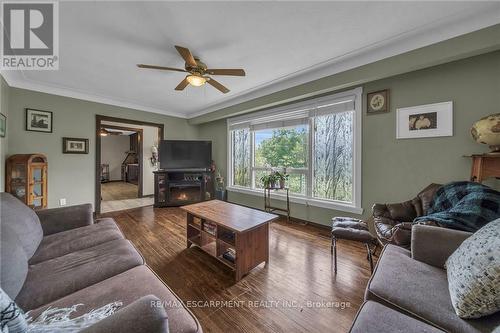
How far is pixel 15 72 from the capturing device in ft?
9.10

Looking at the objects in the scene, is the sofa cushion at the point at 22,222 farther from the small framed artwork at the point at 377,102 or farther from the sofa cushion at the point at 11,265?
the small framed artwork at the point at 377,102

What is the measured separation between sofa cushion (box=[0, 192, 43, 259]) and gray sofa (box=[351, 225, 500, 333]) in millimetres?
2042

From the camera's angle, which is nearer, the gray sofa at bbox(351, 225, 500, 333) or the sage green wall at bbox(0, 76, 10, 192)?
the gray sofa at bbox(351, 225, 500, 333)

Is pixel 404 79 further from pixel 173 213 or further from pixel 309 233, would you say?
pixel 173 213

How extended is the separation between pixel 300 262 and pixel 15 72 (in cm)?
468

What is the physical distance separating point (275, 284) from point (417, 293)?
1081 millimetres

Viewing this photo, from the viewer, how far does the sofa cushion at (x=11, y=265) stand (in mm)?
870

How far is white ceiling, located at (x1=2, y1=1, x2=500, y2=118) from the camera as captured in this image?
5.27 feet

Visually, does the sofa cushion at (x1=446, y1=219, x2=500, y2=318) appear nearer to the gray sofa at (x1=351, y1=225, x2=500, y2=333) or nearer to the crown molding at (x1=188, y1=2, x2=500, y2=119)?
the gray sofa at (x1=351, y1=225, x2=500, y2=333)

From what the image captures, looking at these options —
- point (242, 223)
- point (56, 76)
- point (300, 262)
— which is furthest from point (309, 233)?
point (56, 76)

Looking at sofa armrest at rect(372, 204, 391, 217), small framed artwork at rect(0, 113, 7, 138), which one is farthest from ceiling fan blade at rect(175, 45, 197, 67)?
small framed artwork at rect(0, 113, 7, 138)

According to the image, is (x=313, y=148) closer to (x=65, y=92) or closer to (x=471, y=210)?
(x=471, y=210)

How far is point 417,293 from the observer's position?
0.99 m

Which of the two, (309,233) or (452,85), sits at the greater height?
(452,85)
